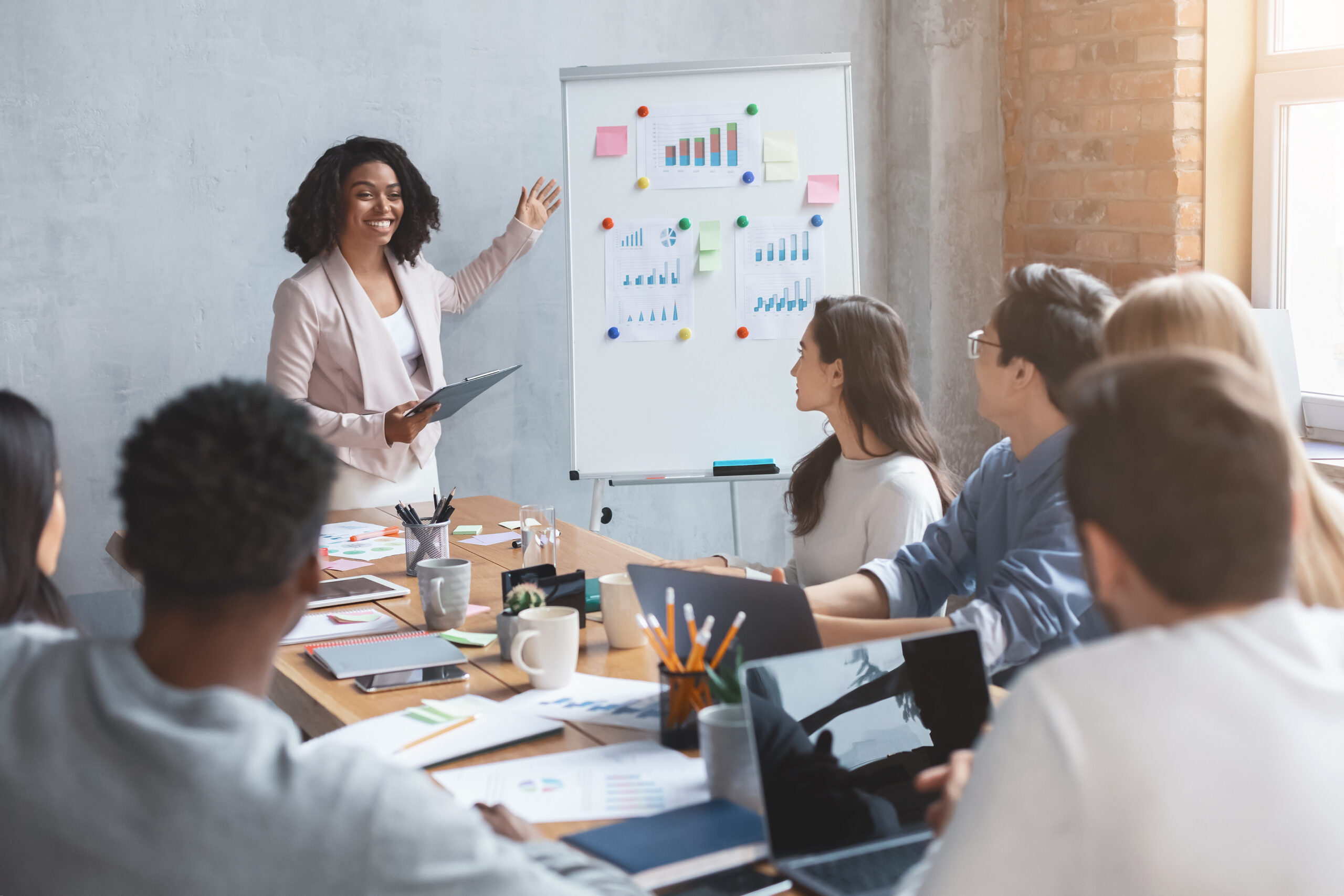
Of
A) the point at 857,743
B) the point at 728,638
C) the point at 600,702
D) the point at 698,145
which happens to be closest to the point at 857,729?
the point at 857,743

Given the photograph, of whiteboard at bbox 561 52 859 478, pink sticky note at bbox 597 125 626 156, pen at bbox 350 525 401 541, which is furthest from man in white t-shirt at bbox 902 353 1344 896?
pink sticky note at bbox 597 125 626 156

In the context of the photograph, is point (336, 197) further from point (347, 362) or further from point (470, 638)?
point (470, 638)

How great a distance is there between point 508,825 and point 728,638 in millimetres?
390

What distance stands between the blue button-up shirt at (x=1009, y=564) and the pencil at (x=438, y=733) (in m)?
0.72

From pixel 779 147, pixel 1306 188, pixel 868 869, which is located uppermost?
pixel 779 147

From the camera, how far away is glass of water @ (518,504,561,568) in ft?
6.97

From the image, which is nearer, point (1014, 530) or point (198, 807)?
point (198, 807)

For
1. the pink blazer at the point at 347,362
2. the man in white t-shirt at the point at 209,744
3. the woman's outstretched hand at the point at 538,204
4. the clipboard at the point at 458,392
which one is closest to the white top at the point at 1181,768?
the man in white t-shirt at the point at 209,744

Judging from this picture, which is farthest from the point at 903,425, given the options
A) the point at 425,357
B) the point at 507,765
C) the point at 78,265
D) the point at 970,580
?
the point at 78,265

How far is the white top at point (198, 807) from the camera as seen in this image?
2.38ft

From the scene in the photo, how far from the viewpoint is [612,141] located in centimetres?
321

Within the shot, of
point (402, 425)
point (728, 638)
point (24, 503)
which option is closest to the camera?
point (24, 503)

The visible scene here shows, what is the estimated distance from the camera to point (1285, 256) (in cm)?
309

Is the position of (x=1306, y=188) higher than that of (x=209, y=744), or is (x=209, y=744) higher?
(x=1306, y=188)
